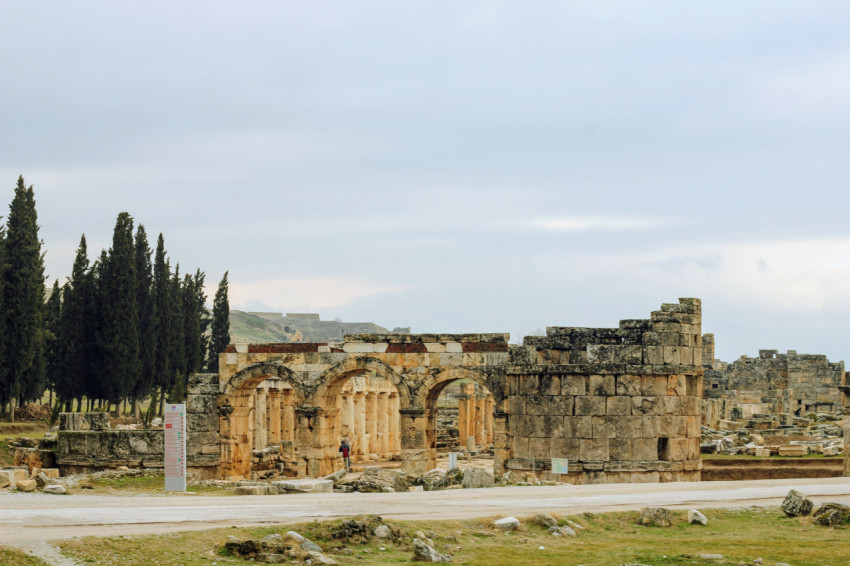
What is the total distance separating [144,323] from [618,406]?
31.2 m

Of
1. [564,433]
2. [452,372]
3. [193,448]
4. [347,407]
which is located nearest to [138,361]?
[347,407]

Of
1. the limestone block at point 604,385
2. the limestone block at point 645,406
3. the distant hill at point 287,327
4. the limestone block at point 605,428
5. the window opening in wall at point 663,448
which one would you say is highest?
the distant hill at point 287,327

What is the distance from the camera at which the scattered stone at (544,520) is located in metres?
17.5

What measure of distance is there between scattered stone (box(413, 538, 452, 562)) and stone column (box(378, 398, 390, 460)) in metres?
30.5

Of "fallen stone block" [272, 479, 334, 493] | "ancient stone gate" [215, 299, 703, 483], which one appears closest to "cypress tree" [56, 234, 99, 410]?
"ancient stone gate" [215, 299, 703, 483]

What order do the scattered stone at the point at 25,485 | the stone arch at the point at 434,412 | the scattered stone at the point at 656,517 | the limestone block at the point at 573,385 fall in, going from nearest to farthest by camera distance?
the scattered stone at the point at 656,517 < the scattered stone at the point at 25,485 < the limestone block at the point at 573,385 < the stone arch at the point at 434,412

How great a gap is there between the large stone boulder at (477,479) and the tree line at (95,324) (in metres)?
25.6

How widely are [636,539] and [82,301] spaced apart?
36.7 meters

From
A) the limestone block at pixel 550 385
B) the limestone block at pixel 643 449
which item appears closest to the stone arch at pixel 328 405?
the limestone block at pixel 550 385

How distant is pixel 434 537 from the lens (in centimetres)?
1631

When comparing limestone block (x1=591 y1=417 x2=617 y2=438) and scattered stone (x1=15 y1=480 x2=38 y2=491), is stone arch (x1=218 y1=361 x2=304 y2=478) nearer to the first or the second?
limestone block (x1=591 y1=417 x2=617 y2=438)

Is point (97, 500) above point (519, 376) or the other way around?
the other way around

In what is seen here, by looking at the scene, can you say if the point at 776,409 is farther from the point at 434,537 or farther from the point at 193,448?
the point at 434,537

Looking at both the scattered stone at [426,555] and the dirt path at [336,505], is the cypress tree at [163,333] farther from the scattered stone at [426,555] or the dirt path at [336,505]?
the scattered stone at [426,555]
